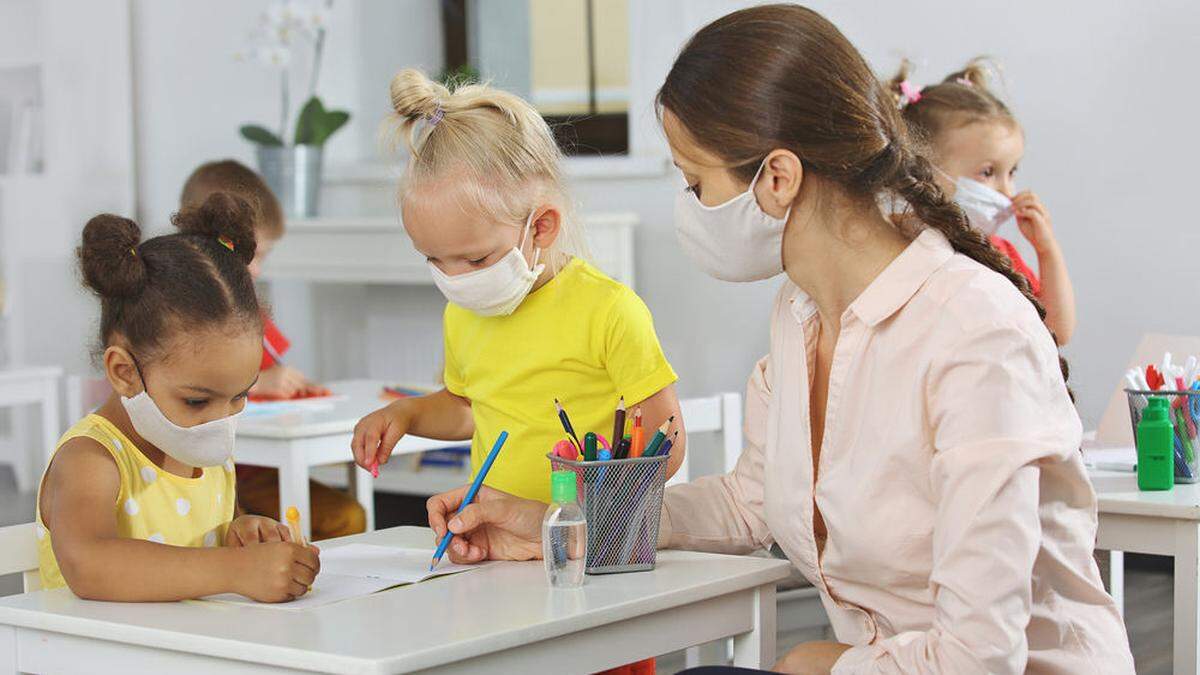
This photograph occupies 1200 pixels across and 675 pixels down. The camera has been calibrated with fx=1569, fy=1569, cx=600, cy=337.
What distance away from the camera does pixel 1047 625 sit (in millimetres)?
1385

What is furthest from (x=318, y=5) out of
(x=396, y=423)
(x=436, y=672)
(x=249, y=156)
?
(x=436, y=672)

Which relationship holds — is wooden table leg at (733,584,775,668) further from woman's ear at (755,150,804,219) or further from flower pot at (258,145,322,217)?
flower pot at (258,145,322,217)

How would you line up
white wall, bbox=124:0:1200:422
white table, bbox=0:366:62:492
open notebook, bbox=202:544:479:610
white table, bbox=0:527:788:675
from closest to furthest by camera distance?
white table, bbox=0:527:788:675, open notebook, bbox=202:544:479:610, white wall, bbox=124:0:1200:422, white table, bbox=0:366:62:492

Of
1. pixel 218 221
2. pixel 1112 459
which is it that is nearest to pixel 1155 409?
pixel 1112 459

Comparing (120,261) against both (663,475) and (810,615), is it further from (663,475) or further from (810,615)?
(810,615)

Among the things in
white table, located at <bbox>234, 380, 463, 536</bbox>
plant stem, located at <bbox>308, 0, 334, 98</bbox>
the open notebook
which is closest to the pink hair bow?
white table, located at <bbox>234, 380, 463, 536</bbox>

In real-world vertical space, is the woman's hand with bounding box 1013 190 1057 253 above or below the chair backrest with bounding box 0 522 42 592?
above

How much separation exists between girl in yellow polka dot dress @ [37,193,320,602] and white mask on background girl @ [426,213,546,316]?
230mm

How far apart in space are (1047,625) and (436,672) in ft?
1.80

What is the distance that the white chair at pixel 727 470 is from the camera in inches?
94.8

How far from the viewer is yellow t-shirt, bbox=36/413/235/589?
1.63 metres

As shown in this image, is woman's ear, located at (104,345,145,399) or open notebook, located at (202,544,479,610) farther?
woman's ear, located at (104,345,145,399)

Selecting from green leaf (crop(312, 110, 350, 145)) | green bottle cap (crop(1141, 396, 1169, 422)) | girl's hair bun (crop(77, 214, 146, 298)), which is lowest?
green bottle cap (crop(1141, 396, 1169, 422))

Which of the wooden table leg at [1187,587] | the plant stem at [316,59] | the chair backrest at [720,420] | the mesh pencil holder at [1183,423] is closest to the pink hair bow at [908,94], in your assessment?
the chair backrest at [720,420]
